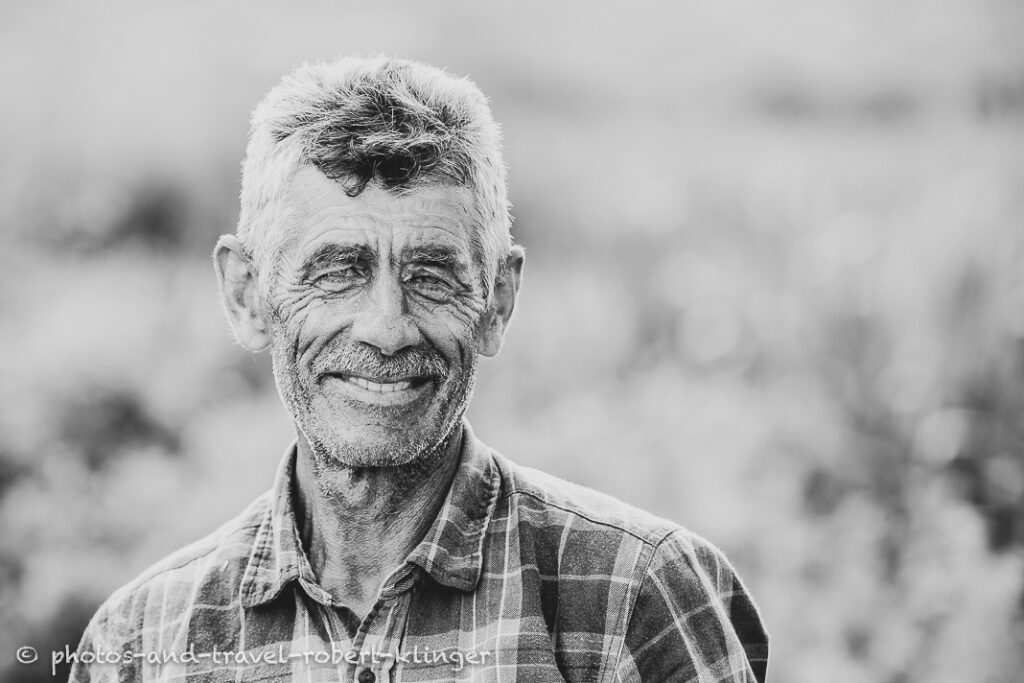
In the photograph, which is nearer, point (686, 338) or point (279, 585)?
point (279, 585)

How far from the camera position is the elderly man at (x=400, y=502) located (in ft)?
6.10

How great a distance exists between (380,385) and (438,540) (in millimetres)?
296

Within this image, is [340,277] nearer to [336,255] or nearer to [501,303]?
[336,255]

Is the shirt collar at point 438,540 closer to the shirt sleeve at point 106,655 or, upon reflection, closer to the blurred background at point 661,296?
the shirt sleeve at point 106,655

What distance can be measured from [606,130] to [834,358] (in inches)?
57.8

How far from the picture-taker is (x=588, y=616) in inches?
73.1

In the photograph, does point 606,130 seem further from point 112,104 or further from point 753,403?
point 112,104

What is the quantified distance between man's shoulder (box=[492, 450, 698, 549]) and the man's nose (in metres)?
0.36

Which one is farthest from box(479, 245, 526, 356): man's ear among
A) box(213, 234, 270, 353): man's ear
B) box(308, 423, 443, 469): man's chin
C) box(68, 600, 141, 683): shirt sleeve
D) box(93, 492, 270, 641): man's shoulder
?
box(68, 600, 141, 683): shirt sleeve

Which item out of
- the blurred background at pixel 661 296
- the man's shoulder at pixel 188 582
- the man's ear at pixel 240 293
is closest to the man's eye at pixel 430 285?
the man's ear at pixel 240 293

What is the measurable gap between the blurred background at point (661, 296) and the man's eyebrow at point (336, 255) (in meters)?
2.58

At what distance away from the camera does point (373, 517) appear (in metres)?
2.01

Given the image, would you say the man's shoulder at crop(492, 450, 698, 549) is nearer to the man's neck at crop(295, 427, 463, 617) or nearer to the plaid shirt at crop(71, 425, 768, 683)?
the plaid shirt at crop(71, 425, 768, 683)

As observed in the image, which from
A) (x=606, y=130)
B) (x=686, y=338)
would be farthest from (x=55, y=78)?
(x=686, y=338)
